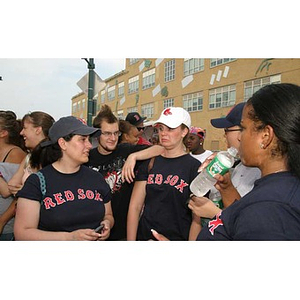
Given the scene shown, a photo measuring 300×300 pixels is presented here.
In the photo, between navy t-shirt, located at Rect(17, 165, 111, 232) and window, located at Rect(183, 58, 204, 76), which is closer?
navy t-shirt, located at Rect(17, 165, 111, 232)

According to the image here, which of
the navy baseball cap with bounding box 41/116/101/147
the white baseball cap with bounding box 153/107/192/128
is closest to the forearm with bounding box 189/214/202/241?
the white baseball cap with bounding box 153/107/192/128

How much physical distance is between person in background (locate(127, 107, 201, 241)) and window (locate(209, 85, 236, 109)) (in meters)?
17.6

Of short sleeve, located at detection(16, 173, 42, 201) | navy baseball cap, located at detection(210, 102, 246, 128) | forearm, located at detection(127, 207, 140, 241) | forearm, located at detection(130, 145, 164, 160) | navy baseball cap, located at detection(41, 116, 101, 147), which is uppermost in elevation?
navy baseball cap, located at detection(210, 102, 246, 128)

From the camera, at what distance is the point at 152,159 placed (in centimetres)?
263

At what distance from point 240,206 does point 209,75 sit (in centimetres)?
2114

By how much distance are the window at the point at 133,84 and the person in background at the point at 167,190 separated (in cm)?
2536

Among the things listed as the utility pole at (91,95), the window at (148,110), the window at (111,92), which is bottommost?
the utility pole at (91,95)

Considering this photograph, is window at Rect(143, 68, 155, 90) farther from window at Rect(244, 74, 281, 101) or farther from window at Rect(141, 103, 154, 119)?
window at Rect(244, 74, 281, 101)

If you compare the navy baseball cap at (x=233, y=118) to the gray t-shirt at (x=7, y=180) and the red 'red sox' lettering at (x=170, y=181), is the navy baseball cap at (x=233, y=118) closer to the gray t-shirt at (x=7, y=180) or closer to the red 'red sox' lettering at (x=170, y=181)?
the red 'red sox' lettering at (x=170, y=181)

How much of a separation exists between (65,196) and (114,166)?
36.6 inches

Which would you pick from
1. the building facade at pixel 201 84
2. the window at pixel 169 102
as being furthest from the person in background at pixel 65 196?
the window at pixel 169 102

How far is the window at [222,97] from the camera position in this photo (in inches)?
770

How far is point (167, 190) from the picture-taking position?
7.77 feet

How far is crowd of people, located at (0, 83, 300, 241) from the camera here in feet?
3.70
